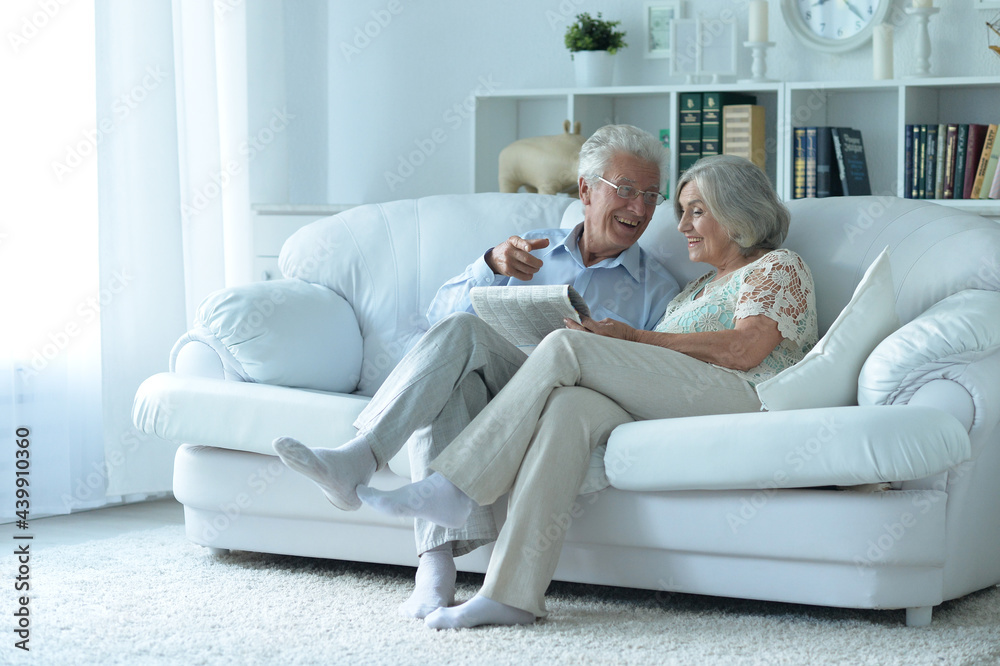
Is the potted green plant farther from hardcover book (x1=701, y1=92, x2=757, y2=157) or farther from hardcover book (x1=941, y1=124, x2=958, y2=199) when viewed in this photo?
hardcover book (x1=941, y1=124, x2=958, y2=199)

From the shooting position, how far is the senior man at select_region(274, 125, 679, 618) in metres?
2.11

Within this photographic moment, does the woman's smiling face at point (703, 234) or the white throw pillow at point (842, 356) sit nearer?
the white throw pillow at point (842, 356)

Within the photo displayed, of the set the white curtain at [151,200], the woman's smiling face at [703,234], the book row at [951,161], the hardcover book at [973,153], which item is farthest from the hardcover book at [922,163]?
the white curtain at [151,200]

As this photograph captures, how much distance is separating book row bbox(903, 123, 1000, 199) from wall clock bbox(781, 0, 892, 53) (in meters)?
0.41

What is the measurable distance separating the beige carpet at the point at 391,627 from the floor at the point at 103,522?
424mm

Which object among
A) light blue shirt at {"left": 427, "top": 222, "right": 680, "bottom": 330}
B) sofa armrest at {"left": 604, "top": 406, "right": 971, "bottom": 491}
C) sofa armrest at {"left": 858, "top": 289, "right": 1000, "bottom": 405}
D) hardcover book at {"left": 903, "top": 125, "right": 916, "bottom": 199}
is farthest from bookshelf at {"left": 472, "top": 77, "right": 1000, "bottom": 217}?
sofa armrest at {"left": 604, "top": 406, "right": 971, "bottom": 491}

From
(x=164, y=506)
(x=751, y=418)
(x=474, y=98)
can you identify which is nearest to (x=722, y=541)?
(x=751, y=418)

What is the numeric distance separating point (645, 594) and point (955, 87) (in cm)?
203

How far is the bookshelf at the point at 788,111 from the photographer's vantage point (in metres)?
3.43

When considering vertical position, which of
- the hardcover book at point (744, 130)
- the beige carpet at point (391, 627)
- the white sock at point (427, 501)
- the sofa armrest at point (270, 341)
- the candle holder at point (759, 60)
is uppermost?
the candle holder at point (759, 60)

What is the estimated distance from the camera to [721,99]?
3621 millimetres

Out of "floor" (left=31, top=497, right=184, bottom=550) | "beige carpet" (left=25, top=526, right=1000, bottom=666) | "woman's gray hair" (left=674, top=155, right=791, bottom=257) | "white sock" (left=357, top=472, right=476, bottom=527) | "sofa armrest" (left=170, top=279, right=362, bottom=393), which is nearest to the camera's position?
"beige carpet" (left=25, top=526, right=1000, bottom=666)

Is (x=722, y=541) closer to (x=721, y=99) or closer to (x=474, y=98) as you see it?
(x=721, y=99)

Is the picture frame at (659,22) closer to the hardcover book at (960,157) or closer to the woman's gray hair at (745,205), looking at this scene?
the hardcover book at (960,157)
